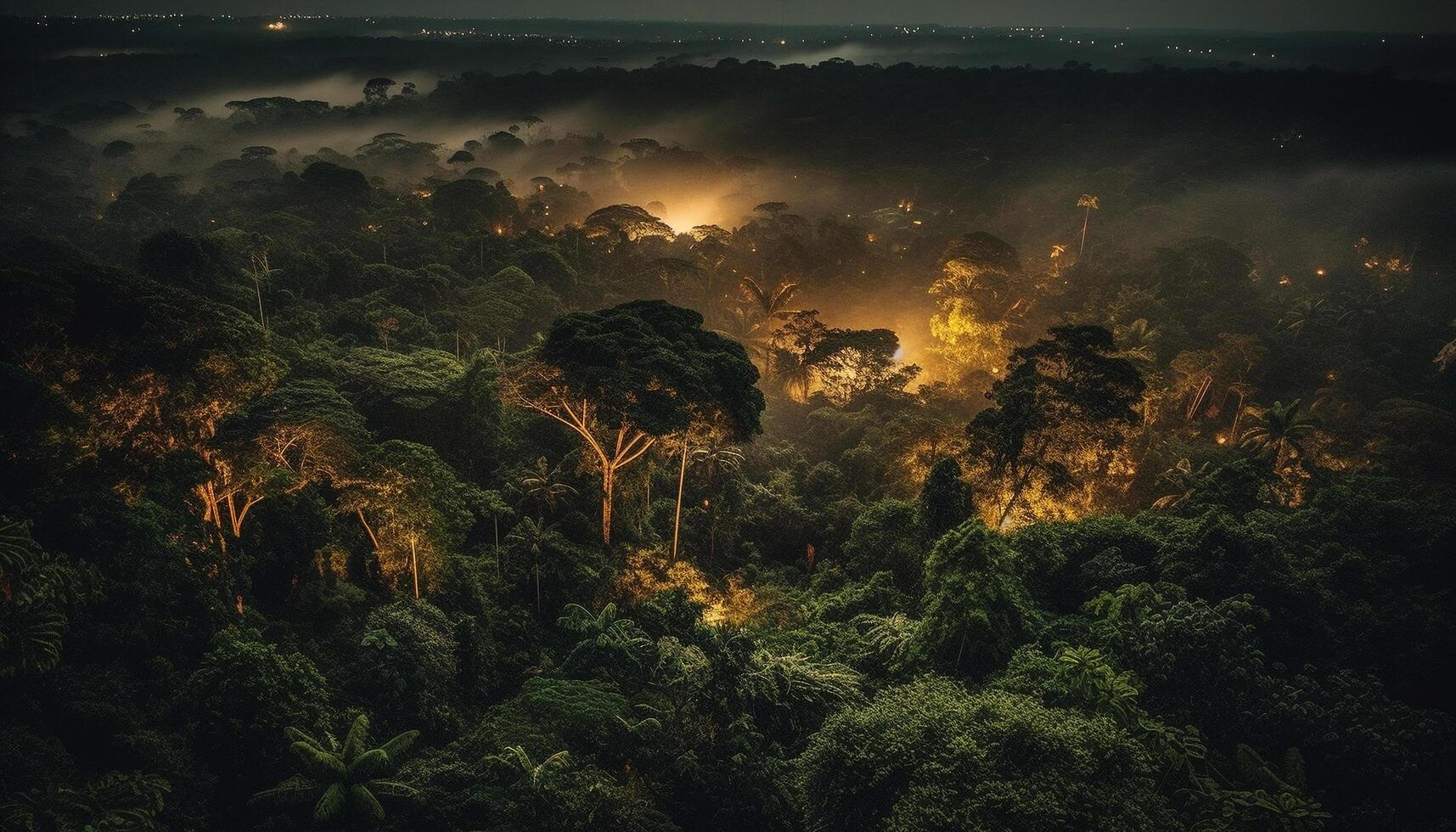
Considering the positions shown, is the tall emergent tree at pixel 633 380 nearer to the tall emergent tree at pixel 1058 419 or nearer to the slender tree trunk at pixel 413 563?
the slender tree trunk at pixel 413 563

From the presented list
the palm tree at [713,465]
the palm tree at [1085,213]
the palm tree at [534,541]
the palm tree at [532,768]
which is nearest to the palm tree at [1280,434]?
the palm tree at [713,465]

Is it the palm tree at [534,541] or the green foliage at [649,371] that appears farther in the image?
the palm tree at [534,541]

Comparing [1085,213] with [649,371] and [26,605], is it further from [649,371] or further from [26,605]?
[26,605]

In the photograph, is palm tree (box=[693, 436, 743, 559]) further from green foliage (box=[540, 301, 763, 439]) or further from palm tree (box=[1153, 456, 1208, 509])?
palm tree (box=[1153, 456, 1208, 509])

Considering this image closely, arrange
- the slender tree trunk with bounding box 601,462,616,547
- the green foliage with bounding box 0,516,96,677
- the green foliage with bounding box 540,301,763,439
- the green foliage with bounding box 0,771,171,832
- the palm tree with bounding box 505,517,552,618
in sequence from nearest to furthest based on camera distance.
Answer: the green foliage with bounding box 0,771,171,832
the green foliage with bounding box 0,516,96,677
the green foliage with bounding box 540,301,763,439
the palm tree with bounding box 505,517,552,618
the slender tree trunk with bounding box 601,462,616,547

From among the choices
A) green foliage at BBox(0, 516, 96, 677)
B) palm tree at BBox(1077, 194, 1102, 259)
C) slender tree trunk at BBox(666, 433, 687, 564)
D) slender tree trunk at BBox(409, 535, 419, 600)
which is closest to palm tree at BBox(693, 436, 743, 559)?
slender tree trunk at BBox(666, 433, 687, 564)

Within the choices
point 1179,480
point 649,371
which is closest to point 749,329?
point 1179,480
